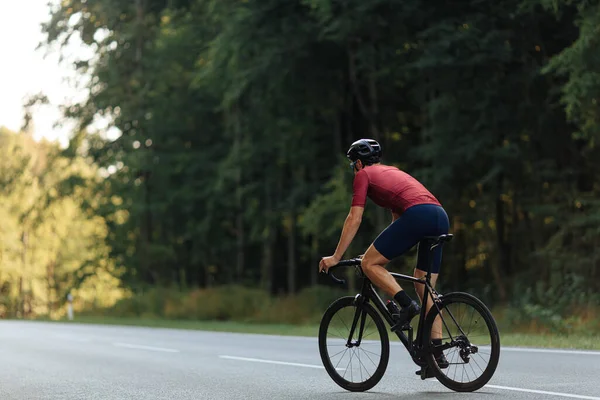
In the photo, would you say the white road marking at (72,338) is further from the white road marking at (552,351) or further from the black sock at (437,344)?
the black sock at (437,344)

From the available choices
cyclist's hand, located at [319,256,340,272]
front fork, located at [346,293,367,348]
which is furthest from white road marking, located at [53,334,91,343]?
cyclist's hand, located at [319,256,340,272]

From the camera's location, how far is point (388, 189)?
8586mm

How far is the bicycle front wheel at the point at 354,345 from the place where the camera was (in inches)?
350

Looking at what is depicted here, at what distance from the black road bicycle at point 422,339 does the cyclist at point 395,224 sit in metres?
0.07

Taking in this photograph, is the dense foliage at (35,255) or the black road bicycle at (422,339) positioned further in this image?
the dense foliage at (35,255)

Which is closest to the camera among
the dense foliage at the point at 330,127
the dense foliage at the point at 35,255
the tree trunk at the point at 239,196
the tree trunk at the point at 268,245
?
the dense foliage at the point at 330,127

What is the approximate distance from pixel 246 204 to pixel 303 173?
3089 mm

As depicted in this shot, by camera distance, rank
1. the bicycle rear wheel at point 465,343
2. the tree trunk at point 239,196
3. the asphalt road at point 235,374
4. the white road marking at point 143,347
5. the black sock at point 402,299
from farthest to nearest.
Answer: the tree trunk at point 239,196 → the white road marking at point 143,347 → the asphalt road at point 235,374 → the black sock at point 402,299 → the bicycle rear wheel at point 465,343

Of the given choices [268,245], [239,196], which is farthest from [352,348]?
[268,245]

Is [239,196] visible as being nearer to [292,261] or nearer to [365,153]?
[292,261]

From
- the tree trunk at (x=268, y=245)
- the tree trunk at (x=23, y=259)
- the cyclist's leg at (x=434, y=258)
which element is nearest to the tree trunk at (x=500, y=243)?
the tree trunk at (x=268, y=245)

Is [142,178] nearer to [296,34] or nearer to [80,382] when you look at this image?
[296,34]

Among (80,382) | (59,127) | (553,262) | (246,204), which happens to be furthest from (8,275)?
(80,382)

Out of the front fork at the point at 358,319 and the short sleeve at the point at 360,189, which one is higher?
the short sleeve at the point at 360,189
